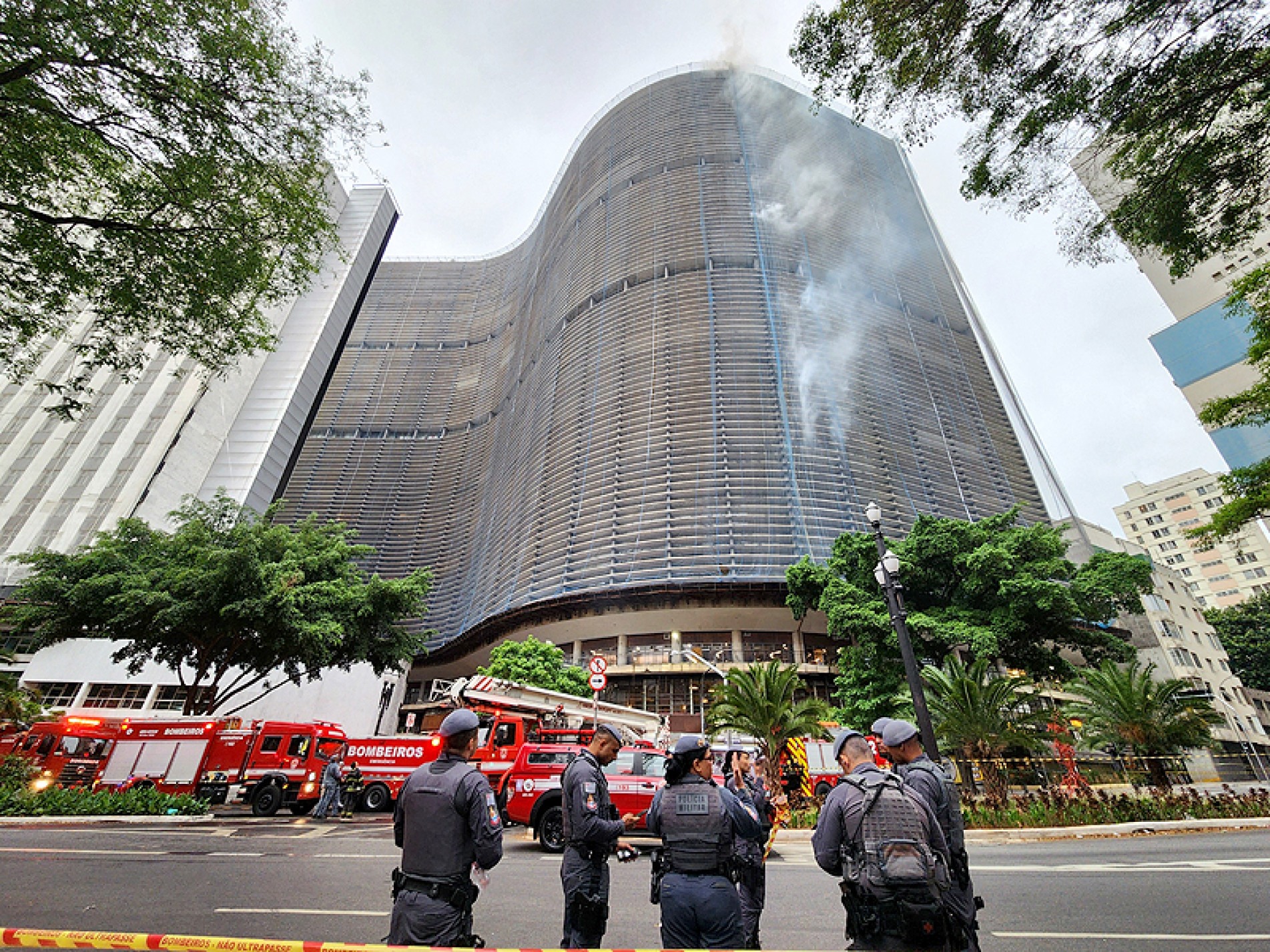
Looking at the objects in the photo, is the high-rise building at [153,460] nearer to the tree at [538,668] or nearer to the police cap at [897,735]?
the tree at [538,668]

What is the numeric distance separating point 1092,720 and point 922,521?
12061 millimetres

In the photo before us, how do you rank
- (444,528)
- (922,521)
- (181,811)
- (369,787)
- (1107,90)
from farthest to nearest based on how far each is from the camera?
(444,528), (922,521), (369,787), (181,811), (1107,90)

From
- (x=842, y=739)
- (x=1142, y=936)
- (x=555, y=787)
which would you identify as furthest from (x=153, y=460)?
(x=1142, y=936)

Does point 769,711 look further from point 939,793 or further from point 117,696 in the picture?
point 117,696

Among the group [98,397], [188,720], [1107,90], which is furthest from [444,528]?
[1107,90]

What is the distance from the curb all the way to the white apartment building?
4945 centimetres

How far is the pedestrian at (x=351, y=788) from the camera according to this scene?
15.6m

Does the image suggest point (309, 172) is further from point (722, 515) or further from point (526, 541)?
point (526, 541)

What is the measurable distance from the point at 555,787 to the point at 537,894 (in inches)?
145

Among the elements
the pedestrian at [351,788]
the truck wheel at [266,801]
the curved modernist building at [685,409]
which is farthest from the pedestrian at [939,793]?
the curved modernist building at [685,409]

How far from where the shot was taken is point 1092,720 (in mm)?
17312

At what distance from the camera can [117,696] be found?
3100 cm

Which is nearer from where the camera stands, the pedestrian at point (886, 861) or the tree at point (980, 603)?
the pedestrian at point (886, 861)

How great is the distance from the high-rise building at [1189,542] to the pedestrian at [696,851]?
9202cm
